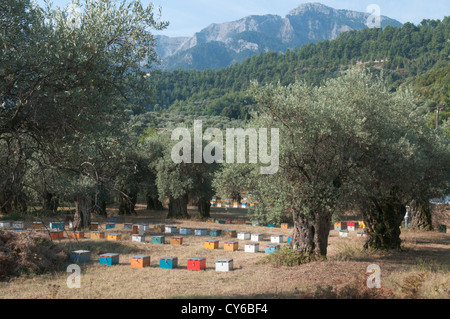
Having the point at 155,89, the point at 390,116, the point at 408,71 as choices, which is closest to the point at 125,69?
the point at 155,89

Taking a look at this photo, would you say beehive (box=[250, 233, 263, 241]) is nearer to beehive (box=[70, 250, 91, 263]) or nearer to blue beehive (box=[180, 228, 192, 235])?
blue beehive (box=[180, 228, 192, 235])

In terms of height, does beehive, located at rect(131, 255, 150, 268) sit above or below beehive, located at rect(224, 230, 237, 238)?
above

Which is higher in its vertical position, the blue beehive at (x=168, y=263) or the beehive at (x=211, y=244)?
the blue beehive at (x=168, y=263)

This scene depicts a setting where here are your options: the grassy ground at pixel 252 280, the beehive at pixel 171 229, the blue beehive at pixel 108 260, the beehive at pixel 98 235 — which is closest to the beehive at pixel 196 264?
the grassy ground at pixel 252 280

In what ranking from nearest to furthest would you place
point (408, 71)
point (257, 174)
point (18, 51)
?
1. point (18, 51)
2. point (257, 174)
3. point (408, 71)

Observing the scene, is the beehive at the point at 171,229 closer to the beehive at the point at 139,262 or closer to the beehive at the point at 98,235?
the beehive at the point at 98,235

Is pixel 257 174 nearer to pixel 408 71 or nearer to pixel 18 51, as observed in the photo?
pixel 18 51

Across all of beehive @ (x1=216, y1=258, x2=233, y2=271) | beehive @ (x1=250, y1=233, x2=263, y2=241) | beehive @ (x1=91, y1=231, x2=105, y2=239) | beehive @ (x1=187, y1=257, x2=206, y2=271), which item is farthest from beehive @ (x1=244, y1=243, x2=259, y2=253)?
beehive @ (x1=91, y1=231, x2=105, y2=239)

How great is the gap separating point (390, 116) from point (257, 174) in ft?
20.7

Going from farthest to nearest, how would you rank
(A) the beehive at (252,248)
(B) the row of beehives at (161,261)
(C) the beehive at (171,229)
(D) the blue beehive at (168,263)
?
(C) the beehive at (171,229) → (A) the beehive at (252,248) → (D) the blue beehive at (168,263) → (B) the row of beehives at (161,261)

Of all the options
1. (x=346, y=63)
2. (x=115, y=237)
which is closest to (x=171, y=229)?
(x=115, y=237)

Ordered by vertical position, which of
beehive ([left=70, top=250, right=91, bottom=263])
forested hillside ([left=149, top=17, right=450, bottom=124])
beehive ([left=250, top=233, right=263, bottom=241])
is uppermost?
forested hillside ([left=149, top=17, right=450, bottom=124])

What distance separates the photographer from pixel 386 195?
50.5 feet
